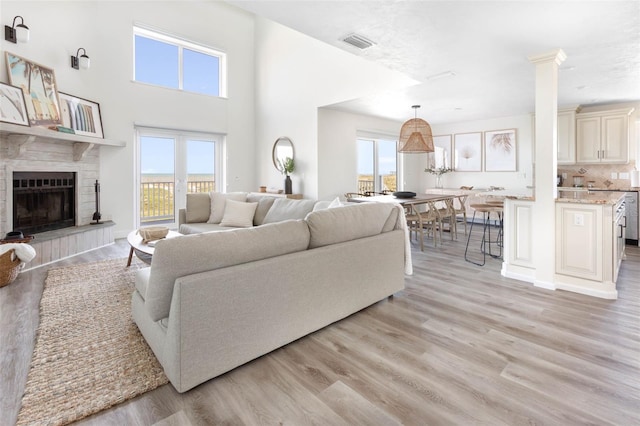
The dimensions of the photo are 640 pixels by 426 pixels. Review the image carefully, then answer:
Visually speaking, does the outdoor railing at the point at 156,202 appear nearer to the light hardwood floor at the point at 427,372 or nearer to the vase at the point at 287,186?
the vase at the point at 287,186

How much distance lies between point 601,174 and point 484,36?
475 centimetres

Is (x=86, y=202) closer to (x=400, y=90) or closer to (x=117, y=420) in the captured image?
(x=117, y=420)

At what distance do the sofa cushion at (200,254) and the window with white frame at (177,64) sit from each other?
223 inches

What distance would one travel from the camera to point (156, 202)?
6.50 metres

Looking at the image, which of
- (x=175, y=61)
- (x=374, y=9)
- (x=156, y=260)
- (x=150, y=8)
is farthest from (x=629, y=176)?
(x=150, y=8)

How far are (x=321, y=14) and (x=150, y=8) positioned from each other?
5158 millimetres

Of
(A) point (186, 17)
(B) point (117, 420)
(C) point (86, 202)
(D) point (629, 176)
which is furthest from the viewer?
(A) point (186, 17)

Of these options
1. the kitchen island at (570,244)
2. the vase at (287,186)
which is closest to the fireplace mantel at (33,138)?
the vase at (287,186)

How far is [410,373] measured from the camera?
187 centimetres

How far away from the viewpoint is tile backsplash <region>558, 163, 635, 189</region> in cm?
573

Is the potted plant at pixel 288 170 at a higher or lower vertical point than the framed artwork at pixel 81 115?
lower

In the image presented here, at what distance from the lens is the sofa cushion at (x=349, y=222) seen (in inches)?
92.5

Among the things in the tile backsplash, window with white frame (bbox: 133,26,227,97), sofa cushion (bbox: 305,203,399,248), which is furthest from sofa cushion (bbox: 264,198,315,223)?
the tile backsplash

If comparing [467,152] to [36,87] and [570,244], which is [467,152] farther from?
[36,87]
